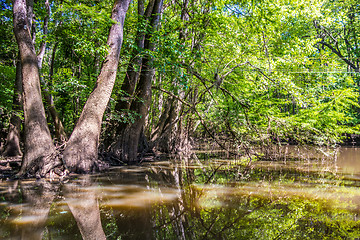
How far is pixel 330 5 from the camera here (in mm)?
19219

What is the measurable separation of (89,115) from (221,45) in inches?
262

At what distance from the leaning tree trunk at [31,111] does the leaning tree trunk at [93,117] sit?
1.71 feet

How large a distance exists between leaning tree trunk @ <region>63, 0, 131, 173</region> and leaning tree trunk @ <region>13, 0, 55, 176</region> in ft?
1.71

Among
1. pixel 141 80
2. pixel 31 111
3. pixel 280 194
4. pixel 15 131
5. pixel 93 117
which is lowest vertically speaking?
pixel 280 194

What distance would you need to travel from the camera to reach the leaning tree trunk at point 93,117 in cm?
626

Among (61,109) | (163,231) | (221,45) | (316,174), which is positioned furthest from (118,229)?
(61,109)

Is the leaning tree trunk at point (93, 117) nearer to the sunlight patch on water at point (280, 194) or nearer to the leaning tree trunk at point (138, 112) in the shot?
the leaning tree trunk at point (138, 112)

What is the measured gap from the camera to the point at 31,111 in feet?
19.6

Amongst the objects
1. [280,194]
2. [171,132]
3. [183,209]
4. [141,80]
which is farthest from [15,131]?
[280,194]

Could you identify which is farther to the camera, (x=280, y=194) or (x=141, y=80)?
(x=141, y=80)

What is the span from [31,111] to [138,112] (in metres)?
3.63

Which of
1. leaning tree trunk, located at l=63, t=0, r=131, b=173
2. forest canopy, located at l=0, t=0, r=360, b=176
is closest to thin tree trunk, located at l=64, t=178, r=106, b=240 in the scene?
leaning tree trunk, located at l=63, t=0, r=131, b=173

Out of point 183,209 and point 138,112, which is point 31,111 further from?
point 183,209

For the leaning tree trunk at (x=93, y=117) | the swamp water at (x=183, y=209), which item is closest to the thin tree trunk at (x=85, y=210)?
the swamp water at (x=183, y=209)
